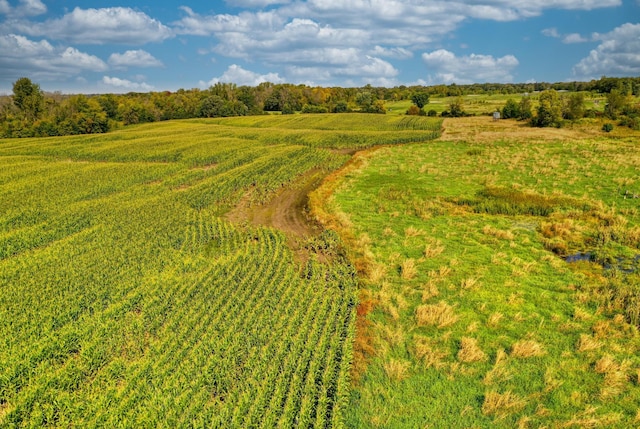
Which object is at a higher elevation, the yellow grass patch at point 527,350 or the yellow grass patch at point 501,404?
the yellow grass patch at point 527,350

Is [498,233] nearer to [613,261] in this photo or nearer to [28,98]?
[613,261]

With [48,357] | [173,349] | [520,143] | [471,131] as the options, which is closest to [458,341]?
[173,349]

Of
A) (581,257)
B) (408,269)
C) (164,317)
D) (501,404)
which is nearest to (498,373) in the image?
(501,404)

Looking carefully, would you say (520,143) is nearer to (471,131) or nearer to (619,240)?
(471,131)

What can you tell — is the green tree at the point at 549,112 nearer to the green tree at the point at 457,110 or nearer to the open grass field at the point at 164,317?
the green tree at the point at 457,110

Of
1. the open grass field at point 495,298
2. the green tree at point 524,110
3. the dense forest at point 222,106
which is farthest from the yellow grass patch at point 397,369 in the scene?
the green tree at point 524,110

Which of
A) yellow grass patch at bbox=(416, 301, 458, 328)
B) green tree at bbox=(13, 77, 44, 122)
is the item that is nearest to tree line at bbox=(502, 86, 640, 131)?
yellow grass patch at bbox=(416, 301, 458, 328)
